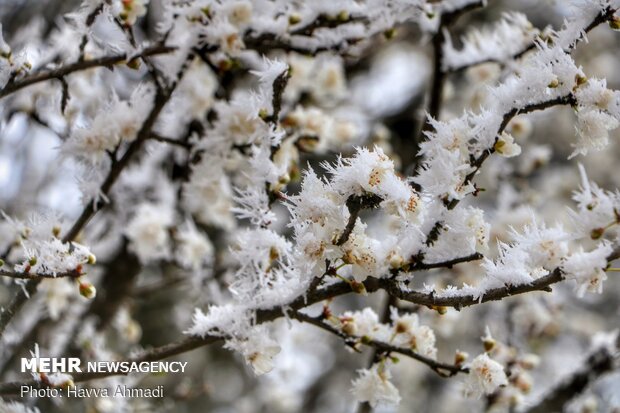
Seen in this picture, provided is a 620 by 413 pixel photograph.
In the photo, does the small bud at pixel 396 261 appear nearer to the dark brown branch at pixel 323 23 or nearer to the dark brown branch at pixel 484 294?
the dark brown branch at pixel 484 294

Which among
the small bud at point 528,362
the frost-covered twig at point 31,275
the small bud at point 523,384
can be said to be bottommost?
the small bud at point 528,362

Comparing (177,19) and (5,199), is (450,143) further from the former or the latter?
(5,199)

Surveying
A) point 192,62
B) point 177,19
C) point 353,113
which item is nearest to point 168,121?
point 192,62

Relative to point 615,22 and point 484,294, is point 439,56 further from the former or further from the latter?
point 484,294

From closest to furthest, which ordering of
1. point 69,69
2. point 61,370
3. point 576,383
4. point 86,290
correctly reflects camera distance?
point 86,290 < point 61,370 < point 69,69 < point 576,383

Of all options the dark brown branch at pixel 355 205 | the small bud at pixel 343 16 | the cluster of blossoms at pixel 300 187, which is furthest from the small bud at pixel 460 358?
the small bud at pixel 343 16

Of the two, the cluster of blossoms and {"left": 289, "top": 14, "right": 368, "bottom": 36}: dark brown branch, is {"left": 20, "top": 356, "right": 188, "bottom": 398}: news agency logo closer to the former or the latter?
the cluster of blossoms

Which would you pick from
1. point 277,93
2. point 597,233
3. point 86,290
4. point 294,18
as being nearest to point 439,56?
point 294,18

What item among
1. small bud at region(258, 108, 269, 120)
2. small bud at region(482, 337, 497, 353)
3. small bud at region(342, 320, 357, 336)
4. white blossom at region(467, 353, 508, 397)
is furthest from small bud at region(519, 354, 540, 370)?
small bud at region(258, 108, 269, 120)
